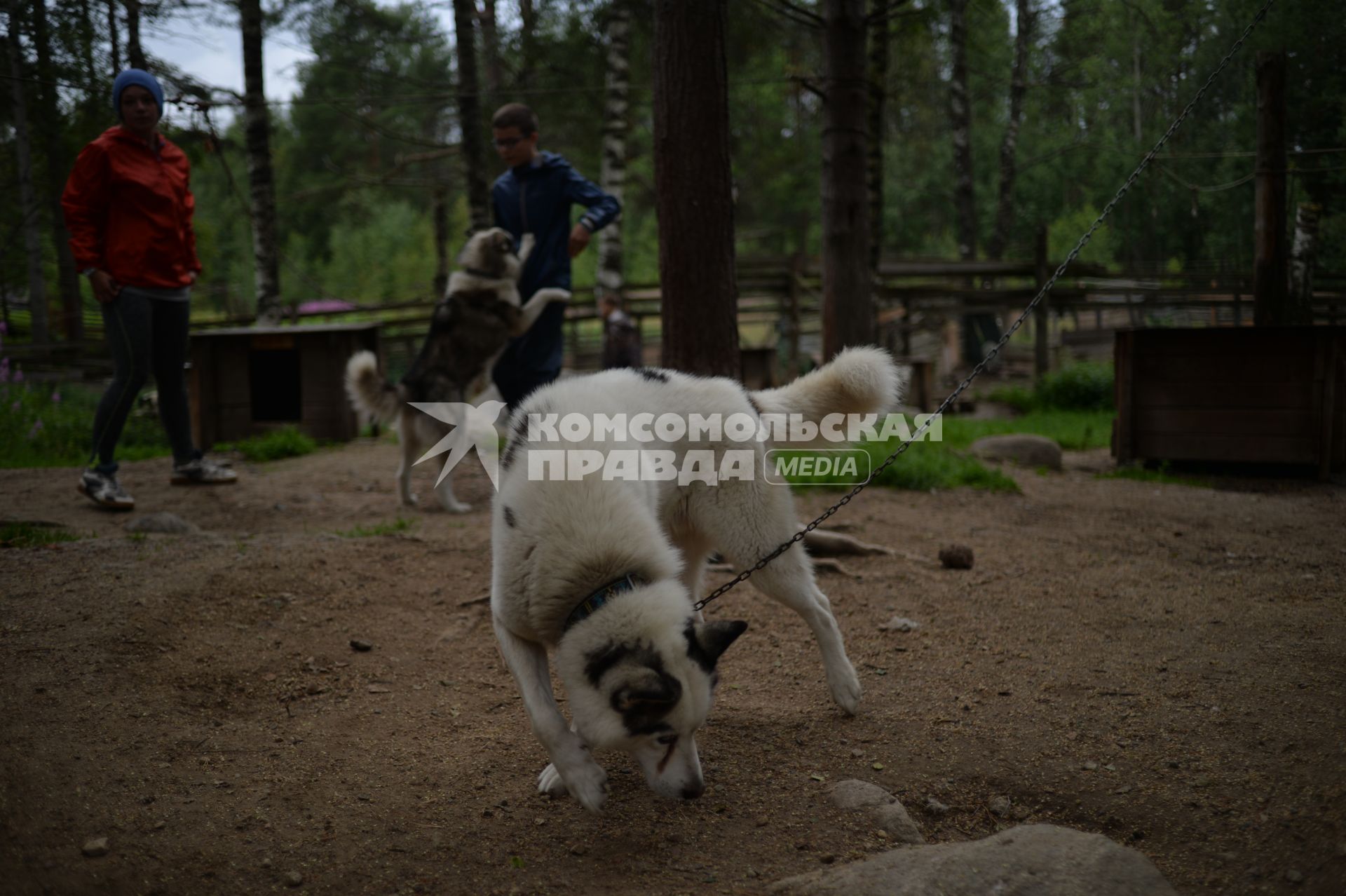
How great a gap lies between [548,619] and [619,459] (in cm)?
54

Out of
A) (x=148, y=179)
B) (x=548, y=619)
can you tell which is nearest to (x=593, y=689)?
(x=548, y=619)

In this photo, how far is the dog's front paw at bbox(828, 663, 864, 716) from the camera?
3.08 metres

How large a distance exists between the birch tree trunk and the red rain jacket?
3.73 m

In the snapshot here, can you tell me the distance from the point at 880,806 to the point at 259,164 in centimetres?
1151

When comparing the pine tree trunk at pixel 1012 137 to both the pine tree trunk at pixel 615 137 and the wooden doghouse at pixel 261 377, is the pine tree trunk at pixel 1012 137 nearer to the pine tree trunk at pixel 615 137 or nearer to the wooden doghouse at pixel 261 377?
the pine tree trunk at pixel 615 137

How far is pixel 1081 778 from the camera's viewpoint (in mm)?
2572

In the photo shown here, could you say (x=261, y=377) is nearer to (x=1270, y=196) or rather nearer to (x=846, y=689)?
(x=846, y=689)

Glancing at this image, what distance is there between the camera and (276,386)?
9.67m

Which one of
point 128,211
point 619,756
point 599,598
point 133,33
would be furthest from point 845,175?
point 133,33

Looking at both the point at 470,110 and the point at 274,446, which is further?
the point at 470,110

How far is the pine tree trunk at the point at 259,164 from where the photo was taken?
10.8m

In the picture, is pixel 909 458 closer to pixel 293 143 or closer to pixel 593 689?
pixel 593 689

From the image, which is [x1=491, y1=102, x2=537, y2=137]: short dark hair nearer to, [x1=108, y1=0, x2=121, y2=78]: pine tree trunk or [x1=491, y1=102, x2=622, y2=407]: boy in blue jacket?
[x1=491, y1=102, x2=622, y2=407]: boy in blue jacket

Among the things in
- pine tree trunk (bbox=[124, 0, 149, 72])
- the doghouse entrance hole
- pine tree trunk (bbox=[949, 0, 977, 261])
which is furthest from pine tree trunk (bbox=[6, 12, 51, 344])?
pine tree trunk (bbox=[949, 0, 977, 261])
